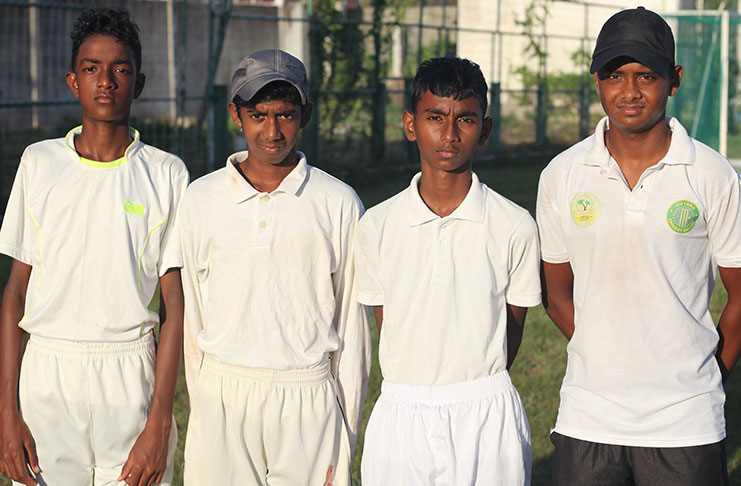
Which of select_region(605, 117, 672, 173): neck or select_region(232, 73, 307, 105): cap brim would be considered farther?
select_region(232, 73, 307, 105): cap brim

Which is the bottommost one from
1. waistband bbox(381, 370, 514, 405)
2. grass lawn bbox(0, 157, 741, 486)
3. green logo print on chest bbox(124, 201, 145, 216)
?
grass lawn bbox(0, 157, 741, 486)

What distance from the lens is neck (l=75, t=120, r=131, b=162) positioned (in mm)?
3125

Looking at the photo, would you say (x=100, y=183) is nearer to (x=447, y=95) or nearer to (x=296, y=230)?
(x=296, y=230)

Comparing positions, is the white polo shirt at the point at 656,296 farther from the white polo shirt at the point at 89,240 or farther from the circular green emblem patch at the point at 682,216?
the white polo shirt at the point at 89,240

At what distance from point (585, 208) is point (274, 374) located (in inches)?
41.5

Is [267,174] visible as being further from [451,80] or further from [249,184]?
[451,80]

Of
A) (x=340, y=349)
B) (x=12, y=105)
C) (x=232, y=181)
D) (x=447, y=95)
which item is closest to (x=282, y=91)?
(x=232, y=181)

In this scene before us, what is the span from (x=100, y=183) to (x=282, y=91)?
24.7 inches

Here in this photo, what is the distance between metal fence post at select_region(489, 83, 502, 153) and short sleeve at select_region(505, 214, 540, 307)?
14.2 metres

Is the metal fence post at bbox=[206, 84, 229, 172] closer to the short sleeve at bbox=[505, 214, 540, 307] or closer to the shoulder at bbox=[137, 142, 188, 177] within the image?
the shoulder at bbox=[137, 142, 188, 177]

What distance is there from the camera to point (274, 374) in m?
3.07

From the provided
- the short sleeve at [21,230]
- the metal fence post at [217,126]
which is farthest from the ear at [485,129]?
the metal fence post at [217,126]

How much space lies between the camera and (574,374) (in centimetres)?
294

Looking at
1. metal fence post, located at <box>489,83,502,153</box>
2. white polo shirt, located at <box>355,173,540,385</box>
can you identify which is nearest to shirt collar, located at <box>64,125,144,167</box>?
white polo shirt, located at <box>355,173,540,385</box>
